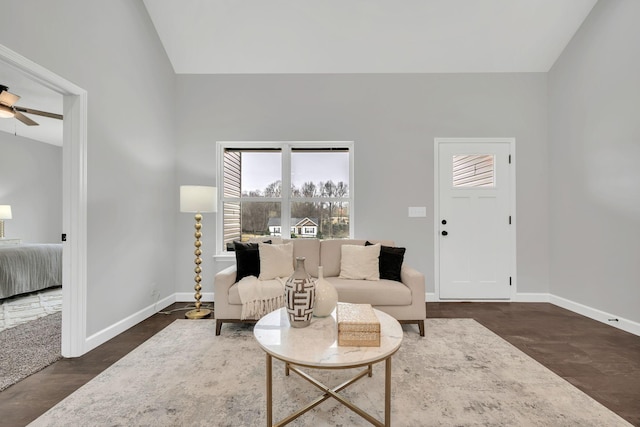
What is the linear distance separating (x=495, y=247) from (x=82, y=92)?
4.68 metres

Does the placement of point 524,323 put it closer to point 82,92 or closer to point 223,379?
point 223,379

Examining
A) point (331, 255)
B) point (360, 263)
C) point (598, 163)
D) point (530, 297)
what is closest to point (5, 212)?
point (331, 255)

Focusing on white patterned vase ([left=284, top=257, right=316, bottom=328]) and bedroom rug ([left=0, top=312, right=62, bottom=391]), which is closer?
white patterned vase ([left=284, top=257, right=316, bottom=328])

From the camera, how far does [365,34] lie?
329 cm

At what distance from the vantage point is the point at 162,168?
11.1 feet

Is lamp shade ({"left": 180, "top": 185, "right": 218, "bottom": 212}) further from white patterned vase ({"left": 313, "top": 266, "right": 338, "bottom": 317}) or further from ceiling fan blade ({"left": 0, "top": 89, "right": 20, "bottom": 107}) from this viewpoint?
ceiling fan blade ({"left": 0, "top": 89, "right": 20, "bottom": 107})

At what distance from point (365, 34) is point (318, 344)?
3428 mm

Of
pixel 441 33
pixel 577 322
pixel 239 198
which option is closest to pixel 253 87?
pixel 239 198

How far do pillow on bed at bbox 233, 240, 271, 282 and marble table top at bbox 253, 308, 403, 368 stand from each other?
1.17 metres

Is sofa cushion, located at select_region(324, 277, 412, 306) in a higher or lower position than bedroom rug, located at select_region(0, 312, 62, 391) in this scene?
→ higher

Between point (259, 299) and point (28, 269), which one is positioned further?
point (28, 269)

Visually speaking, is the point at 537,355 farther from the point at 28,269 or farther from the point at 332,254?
the point at 28,269

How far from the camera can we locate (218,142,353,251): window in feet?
12.3

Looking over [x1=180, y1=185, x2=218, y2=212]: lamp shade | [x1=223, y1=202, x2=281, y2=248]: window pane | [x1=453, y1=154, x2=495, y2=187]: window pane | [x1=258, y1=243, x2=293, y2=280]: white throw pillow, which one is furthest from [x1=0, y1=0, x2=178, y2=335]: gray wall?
[x1=453, y1=154, x2=495, y2=187]: window pane
